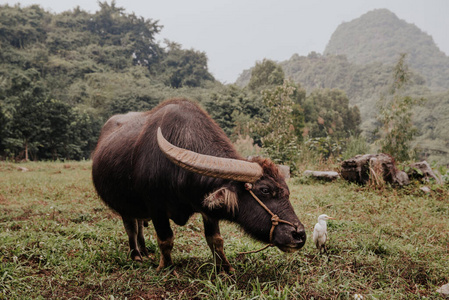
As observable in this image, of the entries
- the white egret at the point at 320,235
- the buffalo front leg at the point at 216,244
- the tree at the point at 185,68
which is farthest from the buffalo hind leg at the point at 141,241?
the tree at the point at 185,68

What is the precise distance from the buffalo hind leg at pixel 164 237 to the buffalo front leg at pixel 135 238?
1.74 feet

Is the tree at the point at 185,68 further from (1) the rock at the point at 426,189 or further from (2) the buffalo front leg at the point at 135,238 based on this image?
(2) the buffalo front leg at the point at 135,238

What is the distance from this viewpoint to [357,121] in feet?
116

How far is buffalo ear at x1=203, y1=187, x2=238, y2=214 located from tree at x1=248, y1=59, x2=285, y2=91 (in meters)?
31.3

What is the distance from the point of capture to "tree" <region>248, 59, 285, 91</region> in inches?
1265

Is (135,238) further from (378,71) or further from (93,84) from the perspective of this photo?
(378,71)

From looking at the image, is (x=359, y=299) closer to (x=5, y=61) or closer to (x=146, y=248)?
(x=146, y=248)

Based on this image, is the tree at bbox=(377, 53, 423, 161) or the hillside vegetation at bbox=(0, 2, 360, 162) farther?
the hillside vegetation at bbox=(0, 2, 360, 162)

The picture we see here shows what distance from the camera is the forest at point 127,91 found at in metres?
13.0

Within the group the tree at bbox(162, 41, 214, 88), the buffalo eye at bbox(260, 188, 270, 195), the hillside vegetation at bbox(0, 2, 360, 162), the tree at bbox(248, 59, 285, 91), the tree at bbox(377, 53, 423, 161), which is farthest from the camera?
the tree at bbox(162, 41, 214, 88)

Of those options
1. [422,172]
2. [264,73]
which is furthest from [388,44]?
[422,172]

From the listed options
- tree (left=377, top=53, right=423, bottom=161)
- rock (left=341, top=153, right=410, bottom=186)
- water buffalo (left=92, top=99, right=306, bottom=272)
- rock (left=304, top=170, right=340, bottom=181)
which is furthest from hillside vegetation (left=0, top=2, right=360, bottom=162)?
water buffalo (left=92, top=99, right=306, bottom=272)

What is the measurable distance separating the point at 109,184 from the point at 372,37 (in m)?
134

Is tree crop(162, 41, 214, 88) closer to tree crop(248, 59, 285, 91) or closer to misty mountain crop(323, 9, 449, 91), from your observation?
tree crop(248, 59, 285, 91)
